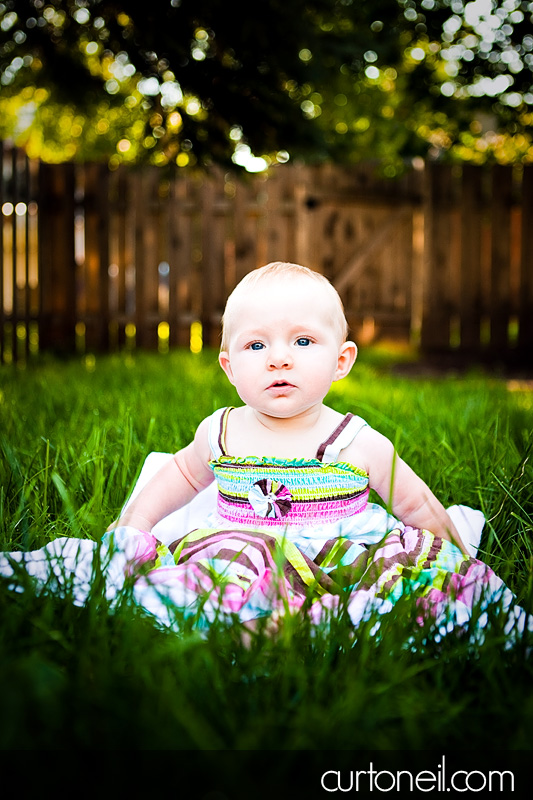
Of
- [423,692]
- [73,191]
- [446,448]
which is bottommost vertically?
[423,692]

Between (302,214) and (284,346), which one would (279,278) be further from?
(302,214)

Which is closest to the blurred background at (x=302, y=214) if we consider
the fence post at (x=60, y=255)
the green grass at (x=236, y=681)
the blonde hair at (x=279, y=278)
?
the fence post at (x=60, y=255)

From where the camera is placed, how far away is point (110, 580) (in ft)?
4.97

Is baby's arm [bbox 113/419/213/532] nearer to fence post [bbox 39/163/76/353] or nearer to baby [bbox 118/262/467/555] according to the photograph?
baby [bbox 118/262/467/555]

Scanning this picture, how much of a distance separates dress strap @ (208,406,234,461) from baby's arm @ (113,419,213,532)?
0.03 metres

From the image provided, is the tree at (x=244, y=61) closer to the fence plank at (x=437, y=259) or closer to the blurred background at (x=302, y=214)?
the blurred background at (x=302, y=214)

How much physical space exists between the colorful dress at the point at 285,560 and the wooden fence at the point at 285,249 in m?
5.62

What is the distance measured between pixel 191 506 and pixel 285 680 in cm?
112

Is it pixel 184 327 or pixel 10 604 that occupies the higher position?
pixel 184 327

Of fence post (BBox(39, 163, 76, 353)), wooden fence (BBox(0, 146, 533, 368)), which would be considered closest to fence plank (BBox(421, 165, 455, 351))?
wooden fence (BBox(0, 146, 533, 368))

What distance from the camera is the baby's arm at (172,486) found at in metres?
1.86

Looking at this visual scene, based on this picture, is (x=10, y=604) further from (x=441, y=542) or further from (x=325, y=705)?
(x=441, y=542)

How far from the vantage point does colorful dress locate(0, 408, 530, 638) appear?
1.39m

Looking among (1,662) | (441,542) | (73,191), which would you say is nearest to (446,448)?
(441,542)
